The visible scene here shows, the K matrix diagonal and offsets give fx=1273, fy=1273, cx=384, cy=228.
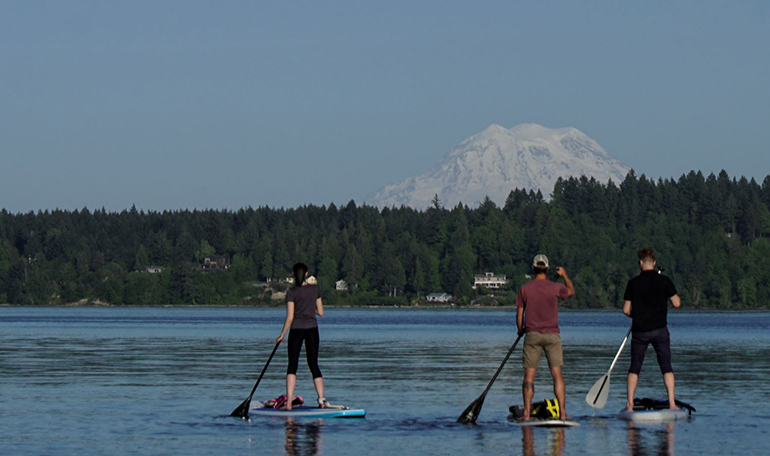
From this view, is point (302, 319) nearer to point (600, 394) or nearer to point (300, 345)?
point (300, 345)

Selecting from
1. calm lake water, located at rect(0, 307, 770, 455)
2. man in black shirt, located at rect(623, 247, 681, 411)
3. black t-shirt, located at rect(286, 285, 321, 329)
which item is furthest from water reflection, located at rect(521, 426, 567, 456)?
black t-shirt, located at rect(286, 285, 321, 329)

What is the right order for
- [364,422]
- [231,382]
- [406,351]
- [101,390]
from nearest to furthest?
[364,422] < [101,390] < [231,382] < [406,351]

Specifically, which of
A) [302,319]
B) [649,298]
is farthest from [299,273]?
[649,298]

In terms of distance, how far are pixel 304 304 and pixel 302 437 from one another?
286 centimetres

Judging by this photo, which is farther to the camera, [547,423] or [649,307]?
[649,307]

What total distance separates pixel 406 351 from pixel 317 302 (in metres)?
24.6

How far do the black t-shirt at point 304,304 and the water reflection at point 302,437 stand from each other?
1.50 meters

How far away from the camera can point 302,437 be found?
17312mm

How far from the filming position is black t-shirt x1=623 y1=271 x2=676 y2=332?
19.1 metres

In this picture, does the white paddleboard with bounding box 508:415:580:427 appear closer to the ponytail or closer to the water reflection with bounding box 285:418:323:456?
the water reflection with bounding box 285:418:323:456

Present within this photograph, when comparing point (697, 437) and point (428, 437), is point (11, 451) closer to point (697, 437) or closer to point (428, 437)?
point (428, 437)

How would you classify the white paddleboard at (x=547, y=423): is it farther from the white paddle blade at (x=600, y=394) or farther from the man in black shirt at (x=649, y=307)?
the white paddle blade at (x=600, y=394)

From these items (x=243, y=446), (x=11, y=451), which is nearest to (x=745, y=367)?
(x=243, y=446)

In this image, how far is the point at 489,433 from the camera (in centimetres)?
1775
